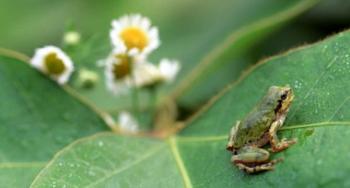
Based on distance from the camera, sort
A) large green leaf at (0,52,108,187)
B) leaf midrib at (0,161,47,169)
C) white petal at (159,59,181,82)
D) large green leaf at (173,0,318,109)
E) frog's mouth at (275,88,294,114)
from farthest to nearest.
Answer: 1. white petal at (159,59,181,82)
2. large green leaf at (173,0,318,109)
3. large green leaf at (0,52,108,187)
4. leaf midrib at (0,161,47,169)
5. frog's mouth at (275,88,294,114)

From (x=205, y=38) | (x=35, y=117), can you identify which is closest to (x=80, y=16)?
(x=205, y=38)

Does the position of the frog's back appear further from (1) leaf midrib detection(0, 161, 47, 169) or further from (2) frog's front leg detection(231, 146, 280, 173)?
(1) leaf midrib detection(0, 161, 47, 169)

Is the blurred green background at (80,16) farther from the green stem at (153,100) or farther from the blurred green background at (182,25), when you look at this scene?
the green stem at (153,100)

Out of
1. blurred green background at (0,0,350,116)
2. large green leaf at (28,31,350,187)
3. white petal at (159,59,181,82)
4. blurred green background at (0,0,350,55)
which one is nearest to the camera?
large green leaf at (28,31,350,187)

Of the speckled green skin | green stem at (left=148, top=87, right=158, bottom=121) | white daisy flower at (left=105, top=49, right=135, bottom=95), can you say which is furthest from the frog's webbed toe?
green stem at (left=148, top=87, right=158, bottom=121)

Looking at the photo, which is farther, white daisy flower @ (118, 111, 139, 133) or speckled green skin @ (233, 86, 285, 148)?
white daisy flower @ (118, 111, 139, 133)

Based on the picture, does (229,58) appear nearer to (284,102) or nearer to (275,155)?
(284,102)

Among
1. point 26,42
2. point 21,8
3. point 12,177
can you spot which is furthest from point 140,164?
point 21,8
